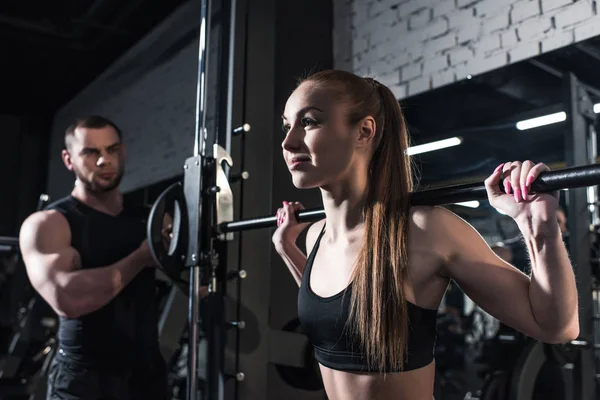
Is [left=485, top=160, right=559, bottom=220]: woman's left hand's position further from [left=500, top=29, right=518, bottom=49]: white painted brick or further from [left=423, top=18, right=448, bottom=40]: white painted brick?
[left=423, top=18, right=448, bottom=40]: white painted brick

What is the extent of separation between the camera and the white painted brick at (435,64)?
10.4 ft

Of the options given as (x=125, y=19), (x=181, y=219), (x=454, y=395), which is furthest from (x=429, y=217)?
(x=125, y=19)

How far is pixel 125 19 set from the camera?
212 inches

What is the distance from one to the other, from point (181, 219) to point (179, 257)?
0.15 meters

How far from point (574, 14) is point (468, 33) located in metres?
0.58

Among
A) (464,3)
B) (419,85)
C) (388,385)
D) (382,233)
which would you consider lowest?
(388,385)

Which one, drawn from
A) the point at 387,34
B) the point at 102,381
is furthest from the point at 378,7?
the point at 102,381

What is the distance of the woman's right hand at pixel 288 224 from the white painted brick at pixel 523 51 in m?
1.51

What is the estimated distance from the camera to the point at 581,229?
266 cm

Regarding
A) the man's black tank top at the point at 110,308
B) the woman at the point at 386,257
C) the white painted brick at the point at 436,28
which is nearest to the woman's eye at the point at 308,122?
the woman at the point at 386,257

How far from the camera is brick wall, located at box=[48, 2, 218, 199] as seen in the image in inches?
188

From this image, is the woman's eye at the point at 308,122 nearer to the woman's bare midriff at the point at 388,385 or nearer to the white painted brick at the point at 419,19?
the woman's bare midriff at the point at 388,385

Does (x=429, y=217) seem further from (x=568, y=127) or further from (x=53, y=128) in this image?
(x=53, y=128)

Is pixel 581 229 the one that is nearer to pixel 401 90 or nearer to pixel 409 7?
pixel 401 90
